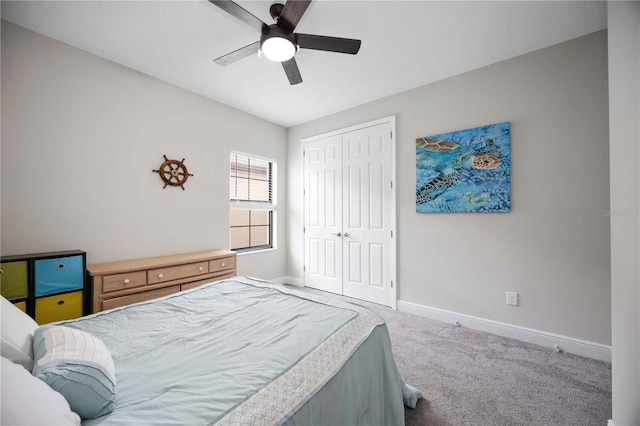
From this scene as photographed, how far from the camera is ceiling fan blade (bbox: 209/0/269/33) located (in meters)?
1.48

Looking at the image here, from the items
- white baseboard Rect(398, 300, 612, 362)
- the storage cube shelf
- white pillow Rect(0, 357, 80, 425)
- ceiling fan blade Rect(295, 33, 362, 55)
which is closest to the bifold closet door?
white baseboard Rect(398, 300, 612, 362)

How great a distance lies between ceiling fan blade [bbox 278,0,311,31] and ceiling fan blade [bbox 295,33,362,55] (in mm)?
97

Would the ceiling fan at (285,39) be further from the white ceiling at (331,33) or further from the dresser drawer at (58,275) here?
the dresser drawer at (58,275)

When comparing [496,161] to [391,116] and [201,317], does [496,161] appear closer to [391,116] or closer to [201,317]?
[391,116]

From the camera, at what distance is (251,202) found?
4.06 m

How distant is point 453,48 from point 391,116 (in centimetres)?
104

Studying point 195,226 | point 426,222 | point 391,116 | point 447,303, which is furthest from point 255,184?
point 447,303

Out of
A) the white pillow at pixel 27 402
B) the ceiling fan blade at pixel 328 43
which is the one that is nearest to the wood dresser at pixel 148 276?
the white pillow at pixel 27 402

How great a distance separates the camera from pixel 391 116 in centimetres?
333

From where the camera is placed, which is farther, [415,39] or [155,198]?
[155,198]

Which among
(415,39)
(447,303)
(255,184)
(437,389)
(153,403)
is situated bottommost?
(437,389)

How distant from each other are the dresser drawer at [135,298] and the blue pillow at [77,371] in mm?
1548

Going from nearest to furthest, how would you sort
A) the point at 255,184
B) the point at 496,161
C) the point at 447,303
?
the point at 496,161
the point at 447,303
the point at 255,184

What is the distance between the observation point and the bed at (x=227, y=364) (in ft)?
2.64
